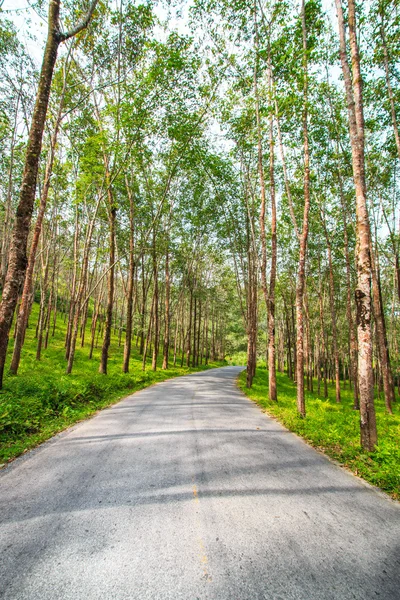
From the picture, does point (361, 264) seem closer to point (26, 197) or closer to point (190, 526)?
point (190, 526)

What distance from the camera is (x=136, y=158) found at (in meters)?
14.4

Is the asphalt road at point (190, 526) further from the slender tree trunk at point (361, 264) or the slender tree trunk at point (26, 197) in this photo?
the slender tree trunk at point (26, 197)

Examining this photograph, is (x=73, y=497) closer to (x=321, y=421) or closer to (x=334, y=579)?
(x=334, y=579)

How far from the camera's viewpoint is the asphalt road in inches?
79.8

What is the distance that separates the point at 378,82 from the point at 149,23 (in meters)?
10.9

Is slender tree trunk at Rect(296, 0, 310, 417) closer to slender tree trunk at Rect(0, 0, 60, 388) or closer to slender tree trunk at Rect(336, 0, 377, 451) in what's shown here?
slender tree trunk at Rect(336, 0, 377, 451)

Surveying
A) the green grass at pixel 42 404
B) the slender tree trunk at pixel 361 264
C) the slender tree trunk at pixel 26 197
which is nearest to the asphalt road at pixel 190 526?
the green grass at pixel 42 404

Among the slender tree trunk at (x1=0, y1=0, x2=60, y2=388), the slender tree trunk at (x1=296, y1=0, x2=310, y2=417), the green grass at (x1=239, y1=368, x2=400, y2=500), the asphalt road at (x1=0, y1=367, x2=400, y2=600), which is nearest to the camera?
the asphalt road at (x1=0, y1=367, x2=400, y2=600)

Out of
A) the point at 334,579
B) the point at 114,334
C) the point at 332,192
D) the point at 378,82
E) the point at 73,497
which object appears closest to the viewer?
the point at 334,579

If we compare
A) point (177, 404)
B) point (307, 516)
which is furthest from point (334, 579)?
point (177, 404)

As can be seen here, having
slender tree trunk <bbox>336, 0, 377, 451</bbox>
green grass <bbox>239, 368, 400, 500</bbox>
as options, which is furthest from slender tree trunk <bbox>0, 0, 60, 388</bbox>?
green grass <bbox>239, 368, 400, 500</bbox>

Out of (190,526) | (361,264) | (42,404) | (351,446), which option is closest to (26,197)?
(42,404)

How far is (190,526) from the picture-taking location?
8.87 feet

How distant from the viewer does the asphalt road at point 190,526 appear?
203 cm
